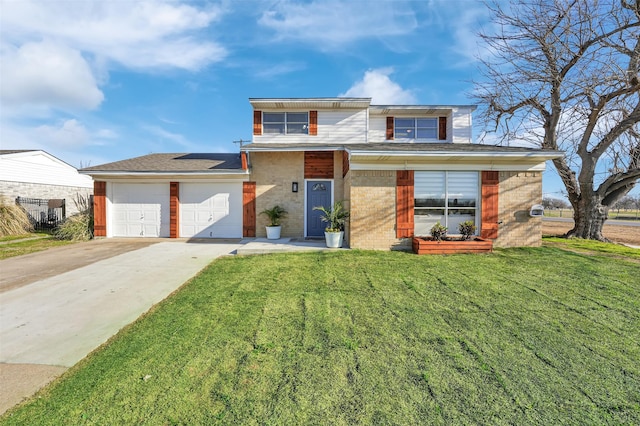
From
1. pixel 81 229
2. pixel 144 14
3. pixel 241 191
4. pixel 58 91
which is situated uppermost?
pixel 58 91

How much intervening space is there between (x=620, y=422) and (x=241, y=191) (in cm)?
1113

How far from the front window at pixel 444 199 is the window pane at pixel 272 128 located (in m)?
6.40

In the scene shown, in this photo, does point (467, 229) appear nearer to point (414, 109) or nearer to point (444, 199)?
point (444, 199)

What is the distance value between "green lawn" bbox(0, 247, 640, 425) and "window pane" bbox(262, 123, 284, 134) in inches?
326

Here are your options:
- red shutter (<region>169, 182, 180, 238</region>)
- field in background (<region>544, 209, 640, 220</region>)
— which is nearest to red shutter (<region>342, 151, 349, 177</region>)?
red shutter (<region>169, 182, 180, 238</region>)

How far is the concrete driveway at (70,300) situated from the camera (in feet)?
9.53

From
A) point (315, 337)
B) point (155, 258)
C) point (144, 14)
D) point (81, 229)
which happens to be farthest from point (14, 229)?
point (315, 337)

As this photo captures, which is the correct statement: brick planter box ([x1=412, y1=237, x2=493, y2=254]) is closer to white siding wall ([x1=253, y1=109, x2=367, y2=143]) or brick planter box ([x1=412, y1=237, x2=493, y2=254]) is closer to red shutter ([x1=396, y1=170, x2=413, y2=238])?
red shutter ([x1=396, y1=170, x2=413, y2=238])

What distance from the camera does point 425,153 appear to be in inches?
305

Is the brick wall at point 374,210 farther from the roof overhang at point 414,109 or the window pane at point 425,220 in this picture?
the roof overhang at point 414,109

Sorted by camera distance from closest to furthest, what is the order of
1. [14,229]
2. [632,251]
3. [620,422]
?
[620,422] < [632,251] < [14,229]

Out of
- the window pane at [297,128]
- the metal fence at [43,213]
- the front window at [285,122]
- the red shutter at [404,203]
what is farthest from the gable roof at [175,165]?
the red shutter at [404,203]

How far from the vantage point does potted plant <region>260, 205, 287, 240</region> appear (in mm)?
10492

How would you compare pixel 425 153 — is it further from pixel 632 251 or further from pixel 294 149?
pixel 632 251
